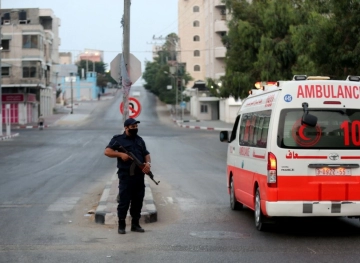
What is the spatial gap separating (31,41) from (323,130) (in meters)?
77.7

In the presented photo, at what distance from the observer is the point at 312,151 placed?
34.9 feet

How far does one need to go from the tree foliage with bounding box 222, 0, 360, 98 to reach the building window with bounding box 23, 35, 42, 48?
44.6 meters

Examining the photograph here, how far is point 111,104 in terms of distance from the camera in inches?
5098

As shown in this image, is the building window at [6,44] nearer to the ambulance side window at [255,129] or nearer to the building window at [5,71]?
the building window at [5,71]

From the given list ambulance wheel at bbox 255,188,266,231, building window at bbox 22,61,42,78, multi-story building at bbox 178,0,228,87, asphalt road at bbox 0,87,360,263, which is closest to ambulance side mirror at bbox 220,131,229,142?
asphalt road at bbox 0,87,360,263

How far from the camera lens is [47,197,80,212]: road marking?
1462cm

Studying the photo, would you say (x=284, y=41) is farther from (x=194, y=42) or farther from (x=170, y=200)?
(x=194, y=42)

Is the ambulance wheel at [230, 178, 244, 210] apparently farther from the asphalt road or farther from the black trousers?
the black trousers

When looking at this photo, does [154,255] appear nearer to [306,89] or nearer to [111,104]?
[306,89]

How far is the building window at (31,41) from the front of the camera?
85.2 m

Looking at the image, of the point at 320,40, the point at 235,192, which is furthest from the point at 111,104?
the point at 235,192

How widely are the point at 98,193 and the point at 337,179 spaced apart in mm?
8374

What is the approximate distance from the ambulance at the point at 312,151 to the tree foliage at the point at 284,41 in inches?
579

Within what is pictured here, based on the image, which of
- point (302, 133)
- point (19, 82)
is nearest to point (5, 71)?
point (19, 82)
